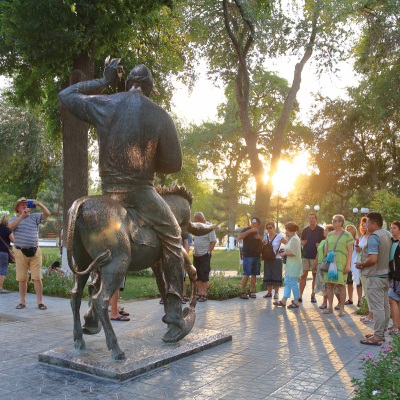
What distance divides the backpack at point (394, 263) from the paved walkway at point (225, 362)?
1119 millimetres

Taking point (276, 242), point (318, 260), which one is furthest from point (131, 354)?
point (276, 242)

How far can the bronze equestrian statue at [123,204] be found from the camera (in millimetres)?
4539

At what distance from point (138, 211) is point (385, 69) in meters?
23.5

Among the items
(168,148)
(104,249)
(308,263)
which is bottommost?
(308,263)

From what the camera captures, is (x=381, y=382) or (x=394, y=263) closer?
(x=381, y=382)

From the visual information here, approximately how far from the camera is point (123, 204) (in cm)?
489

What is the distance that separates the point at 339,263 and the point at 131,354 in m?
5.05

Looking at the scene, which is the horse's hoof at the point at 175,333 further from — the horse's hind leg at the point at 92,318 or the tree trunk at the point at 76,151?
the tree trunk at the point at 76,151

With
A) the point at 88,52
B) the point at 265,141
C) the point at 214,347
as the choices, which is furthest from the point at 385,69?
the point at 214,347

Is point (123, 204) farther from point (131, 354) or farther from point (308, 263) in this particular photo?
point (308, 263)

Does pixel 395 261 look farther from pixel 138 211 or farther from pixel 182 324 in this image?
pixel 138 211

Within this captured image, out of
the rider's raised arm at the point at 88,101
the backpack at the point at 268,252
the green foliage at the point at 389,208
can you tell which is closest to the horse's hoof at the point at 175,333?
the rider's raised arm at the point at 88,101

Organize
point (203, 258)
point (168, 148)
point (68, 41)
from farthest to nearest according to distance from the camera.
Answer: point (68, 41) → point (203, 258) → point (168, 148)

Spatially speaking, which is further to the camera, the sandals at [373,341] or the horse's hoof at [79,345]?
the sandals at [373,341]
